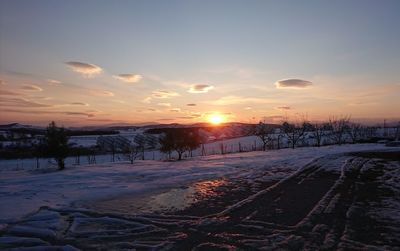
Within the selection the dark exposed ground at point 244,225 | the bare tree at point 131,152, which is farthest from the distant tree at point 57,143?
the dark exposed ground at point 244,225

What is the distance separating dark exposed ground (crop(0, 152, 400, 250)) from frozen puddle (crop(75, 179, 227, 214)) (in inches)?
11.0

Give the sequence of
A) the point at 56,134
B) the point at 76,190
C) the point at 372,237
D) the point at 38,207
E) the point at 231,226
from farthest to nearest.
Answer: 1. the point at 56,134
2. the point at 76,190
3. the point at 38,207
4. the point at 231,226
5. the point at 372,237

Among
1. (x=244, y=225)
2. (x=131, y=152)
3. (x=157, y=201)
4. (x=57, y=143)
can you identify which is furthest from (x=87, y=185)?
(x=131, y=152)

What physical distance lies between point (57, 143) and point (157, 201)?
1520 centimetres

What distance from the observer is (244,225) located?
8.55m

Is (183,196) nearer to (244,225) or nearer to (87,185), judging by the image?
(244,225)

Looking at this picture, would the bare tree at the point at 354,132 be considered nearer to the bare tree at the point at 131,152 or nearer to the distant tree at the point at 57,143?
the bare tree at the point at 131,152

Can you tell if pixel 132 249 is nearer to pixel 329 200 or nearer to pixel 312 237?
pixel 312 237

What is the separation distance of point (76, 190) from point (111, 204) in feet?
11.0

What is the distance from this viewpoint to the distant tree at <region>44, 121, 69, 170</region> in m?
24.5

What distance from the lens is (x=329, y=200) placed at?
1133 centimetres

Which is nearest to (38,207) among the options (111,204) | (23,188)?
(111,204)

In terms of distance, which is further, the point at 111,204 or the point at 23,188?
the point at 23,188

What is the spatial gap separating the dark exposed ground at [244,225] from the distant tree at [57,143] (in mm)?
14519
